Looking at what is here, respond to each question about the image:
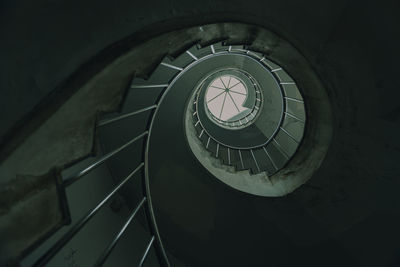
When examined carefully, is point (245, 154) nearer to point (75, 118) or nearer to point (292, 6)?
point (292, 6)

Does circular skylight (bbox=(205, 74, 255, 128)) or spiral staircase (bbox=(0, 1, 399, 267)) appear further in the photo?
circular skylight (bbox=(205, 74, 255, 128))

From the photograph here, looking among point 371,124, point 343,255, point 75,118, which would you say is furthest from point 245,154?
point 75,118

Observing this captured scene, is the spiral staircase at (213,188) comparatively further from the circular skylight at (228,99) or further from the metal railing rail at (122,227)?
the circular skylight at (228,99)

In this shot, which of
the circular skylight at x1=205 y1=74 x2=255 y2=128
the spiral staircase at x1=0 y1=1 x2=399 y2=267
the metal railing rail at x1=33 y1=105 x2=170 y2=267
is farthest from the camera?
the circular skylight at x1=205 y1=74 x2=255 y2=128

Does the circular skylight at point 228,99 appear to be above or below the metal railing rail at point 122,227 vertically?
above

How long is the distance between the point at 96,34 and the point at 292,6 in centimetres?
156

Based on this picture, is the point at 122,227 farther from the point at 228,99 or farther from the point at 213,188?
the point at 228,99

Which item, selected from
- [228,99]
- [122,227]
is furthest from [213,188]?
[228,99]

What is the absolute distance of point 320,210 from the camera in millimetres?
3180

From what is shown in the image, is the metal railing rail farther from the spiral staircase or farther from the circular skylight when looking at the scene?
the circular skylight

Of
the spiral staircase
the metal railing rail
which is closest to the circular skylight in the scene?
the spiral staircase

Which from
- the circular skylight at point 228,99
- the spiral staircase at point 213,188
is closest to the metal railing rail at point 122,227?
the spiral staircase at point 213,188

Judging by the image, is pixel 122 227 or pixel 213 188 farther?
pixel 213 188

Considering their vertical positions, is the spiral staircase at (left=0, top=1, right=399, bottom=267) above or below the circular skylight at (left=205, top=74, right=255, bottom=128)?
below
